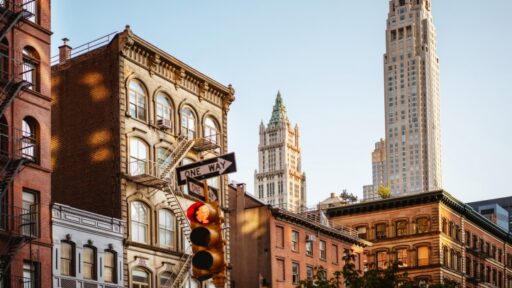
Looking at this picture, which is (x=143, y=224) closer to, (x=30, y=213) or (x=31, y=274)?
(x=31, y=274)

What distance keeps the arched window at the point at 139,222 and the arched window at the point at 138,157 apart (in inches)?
75.5

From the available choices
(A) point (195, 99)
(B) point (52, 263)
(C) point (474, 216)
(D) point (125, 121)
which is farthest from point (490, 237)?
(B) point (52, 263)

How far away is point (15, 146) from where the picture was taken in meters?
44.7

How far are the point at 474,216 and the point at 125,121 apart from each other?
197 ft

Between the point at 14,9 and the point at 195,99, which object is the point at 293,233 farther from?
the point at 14,9

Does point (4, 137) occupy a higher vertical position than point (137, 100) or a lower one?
lower

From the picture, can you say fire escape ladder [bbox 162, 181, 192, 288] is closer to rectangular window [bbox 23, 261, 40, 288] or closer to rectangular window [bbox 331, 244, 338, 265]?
rectangular window [bbox 23, 261, 40, 288]

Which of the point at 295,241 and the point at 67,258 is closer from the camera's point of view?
A: the point at 67,258

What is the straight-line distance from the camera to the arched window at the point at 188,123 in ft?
203

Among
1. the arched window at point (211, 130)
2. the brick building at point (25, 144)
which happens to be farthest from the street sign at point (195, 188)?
the arched window at point (211, 130)

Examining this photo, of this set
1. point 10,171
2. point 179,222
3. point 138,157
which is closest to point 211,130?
point 179,222

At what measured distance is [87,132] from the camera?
5678 centimetres

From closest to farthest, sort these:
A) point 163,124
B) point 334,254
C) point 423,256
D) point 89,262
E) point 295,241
Result: point 89,262, point 163,124, point 295,241, point 334,254, point 423,256

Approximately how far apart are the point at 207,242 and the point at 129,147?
4111cm
